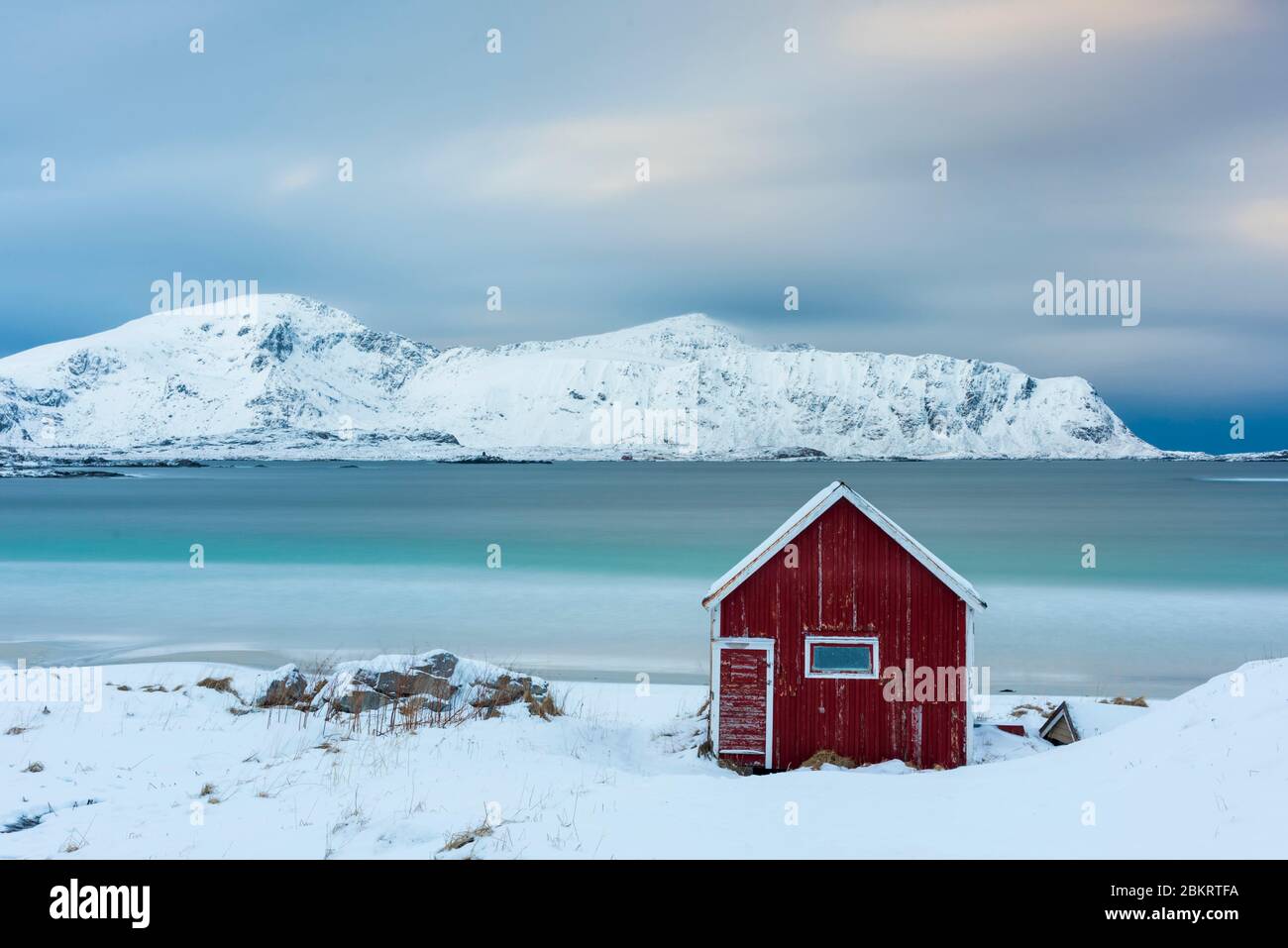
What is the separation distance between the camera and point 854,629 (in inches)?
581

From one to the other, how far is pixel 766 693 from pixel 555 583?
3113cm

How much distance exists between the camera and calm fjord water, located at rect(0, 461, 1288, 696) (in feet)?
93.5

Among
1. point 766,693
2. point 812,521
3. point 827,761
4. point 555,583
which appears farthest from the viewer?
point 555,583

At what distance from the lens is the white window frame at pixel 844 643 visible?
48.2 ft

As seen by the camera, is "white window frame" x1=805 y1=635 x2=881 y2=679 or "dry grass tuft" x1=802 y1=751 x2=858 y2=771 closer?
"dry grass tuft" x1=802 y1=751 x2=858 y2=771

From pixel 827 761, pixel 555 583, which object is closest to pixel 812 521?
pixel 827 761

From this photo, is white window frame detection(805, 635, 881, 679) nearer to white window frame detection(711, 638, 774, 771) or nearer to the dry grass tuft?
white window frame detection(711, 638, 774, 771)

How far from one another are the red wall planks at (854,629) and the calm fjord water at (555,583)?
10041 millimetres

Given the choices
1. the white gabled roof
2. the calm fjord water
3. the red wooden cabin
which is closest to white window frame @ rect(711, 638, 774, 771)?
the red wooden cabin

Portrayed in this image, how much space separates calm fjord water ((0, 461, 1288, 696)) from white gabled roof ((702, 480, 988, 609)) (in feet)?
33.6

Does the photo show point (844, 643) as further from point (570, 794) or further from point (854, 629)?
point (570, 794)

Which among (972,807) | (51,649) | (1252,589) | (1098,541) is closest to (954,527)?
(1098,541)

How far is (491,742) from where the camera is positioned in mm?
13594

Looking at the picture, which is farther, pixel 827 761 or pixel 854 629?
pixel 854 629
